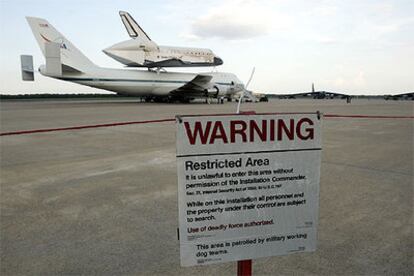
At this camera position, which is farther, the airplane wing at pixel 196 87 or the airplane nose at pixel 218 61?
the airplane nose at pixel 218 61

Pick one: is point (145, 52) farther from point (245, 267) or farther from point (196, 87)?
point (245, 267)

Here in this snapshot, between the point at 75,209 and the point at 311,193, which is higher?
the point at 311,193

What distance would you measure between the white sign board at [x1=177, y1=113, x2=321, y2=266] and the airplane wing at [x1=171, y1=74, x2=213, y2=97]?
102 feet

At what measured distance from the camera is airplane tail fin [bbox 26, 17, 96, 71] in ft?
92.3

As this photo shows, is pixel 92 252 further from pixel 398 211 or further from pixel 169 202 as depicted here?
pixel 398 211

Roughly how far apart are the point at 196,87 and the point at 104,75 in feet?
31.1

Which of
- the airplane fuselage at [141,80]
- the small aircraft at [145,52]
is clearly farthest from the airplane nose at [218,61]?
the airplane fuselage at [141,80]

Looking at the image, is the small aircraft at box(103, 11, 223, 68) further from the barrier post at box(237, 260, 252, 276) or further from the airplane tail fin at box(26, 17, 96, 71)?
the barrier post at box(237, 260, 252, 276)

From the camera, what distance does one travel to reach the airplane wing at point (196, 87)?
33031 mm

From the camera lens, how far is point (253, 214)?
178cm

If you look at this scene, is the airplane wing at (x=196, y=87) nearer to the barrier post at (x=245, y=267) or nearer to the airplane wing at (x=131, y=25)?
the airplane wing at (x=131, y=25)

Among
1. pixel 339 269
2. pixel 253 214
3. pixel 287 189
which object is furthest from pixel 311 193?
pixel 339 269

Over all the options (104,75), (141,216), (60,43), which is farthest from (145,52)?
(141,216)

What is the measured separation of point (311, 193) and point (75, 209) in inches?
132
